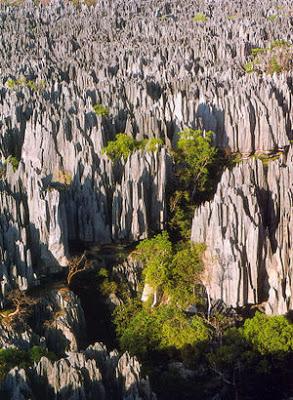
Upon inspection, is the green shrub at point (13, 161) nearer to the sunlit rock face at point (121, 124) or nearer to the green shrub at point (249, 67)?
the sunlit rock face at point (121, 124)

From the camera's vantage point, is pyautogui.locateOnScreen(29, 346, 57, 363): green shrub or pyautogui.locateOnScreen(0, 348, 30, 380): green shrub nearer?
pyautogui.locateOnScreen(0, 348, 30, 380): green shrub

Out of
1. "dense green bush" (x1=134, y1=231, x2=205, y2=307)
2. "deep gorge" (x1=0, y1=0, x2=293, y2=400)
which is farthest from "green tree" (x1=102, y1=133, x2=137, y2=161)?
"dense green bush" (x1=134, y1=231, x2=205, y2=307)

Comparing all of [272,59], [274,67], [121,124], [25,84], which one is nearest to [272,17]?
[272,59]

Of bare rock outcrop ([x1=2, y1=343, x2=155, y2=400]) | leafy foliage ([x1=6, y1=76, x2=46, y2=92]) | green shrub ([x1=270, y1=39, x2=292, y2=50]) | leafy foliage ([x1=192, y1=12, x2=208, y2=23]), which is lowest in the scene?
bare rock outcrop ([x1=2, y1=343, x2=155, y2=400])

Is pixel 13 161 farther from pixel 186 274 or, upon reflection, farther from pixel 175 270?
pixel 186 274

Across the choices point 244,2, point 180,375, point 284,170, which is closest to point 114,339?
point 180,375

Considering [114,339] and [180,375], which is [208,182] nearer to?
[114,339]

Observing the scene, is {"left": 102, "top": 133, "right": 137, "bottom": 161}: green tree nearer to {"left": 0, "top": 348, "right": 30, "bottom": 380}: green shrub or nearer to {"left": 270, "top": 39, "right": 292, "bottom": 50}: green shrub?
{"left": 0, "top": 348, "right": 30, "bottom": 380}: green shrub
